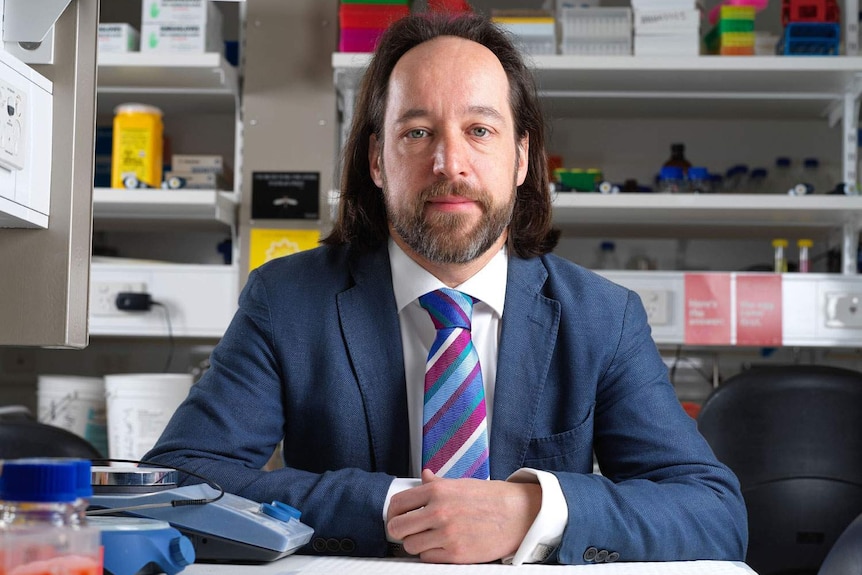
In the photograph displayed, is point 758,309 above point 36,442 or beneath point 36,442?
above

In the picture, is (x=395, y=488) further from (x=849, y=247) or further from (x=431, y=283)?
(x=849, y=247)

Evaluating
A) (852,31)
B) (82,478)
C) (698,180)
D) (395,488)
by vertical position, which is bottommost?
(395,488)

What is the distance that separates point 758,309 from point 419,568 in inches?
70.8

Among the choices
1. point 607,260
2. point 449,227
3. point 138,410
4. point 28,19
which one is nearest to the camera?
point 28,19

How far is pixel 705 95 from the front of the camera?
2.66 metres

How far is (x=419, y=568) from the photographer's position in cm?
92

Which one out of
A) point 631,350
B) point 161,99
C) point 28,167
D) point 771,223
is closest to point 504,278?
point 631,350

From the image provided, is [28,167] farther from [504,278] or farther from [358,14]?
[358,14]

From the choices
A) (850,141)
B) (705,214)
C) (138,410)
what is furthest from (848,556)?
(138,410)

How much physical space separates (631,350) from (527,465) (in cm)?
22

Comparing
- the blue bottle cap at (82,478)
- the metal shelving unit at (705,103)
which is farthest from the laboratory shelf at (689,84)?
the blue bottle cap at (82,478)

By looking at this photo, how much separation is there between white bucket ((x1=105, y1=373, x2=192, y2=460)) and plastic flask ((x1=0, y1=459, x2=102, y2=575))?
6.02ft

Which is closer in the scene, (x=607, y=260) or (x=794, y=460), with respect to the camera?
(x=794, y=460)

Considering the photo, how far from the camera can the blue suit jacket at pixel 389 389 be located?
1.22 m
